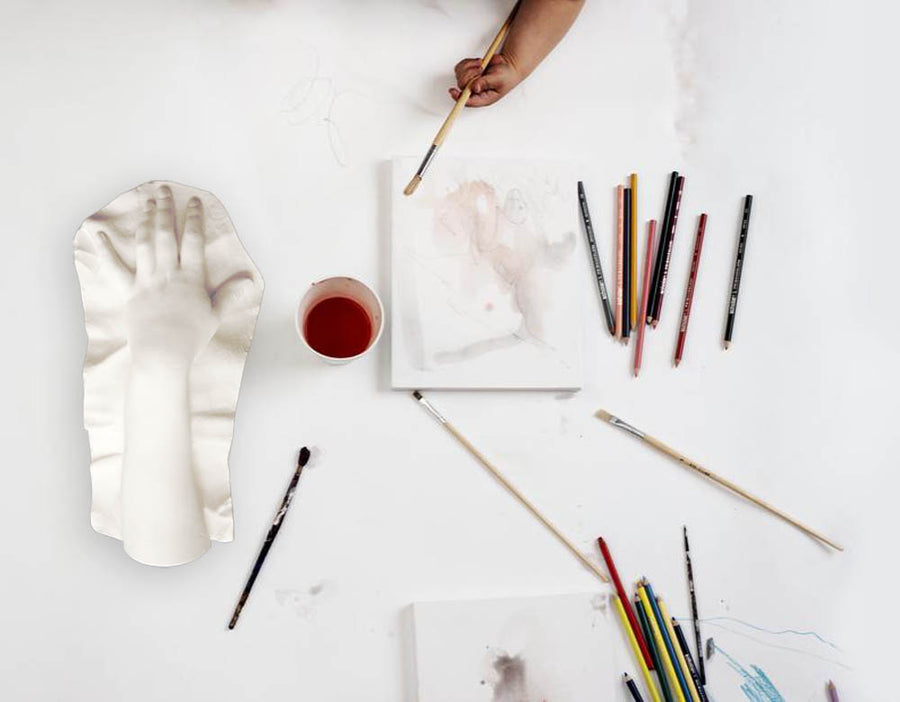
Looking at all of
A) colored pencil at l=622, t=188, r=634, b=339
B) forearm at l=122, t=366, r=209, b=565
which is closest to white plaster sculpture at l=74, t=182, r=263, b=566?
forearm at l=122, t=366, r=209, b=565

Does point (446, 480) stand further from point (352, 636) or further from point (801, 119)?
point (801, 119)

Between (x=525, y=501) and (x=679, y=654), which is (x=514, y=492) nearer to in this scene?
(x=525, y=501)

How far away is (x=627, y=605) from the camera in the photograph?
2.43 ft

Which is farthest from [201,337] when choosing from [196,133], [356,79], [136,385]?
[356,79]

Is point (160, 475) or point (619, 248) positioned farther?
point (619, 248)

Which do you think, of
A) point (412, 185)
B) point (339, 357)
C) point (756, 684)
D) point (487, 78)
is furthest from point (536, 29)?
point (756, 684)

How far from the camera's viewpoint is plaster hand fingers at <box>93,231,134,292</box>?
0.71 m

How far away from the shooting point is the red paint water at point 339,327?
2.29 feet

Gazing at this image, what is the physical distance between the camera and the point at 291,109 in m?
0.77

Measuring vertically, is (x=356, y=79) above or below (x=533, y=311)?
above

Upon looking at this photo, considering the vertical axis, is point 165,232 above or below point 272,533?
above

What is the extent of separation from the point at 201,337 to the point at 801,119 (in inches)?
30.5

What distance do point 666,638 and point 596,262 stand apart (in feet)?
1.41

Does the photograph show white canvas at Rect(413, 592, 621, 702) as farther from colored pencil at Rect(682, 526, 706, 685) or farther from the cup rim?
the cup rim
